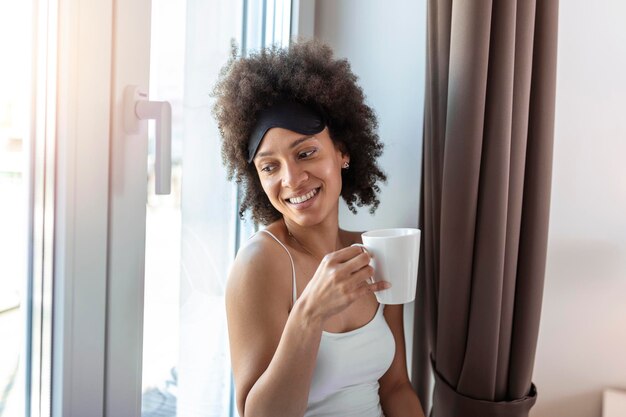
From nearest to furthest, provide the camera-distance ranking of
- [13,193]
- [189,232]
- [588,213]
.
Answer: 1. [13,193]
2. [189,232]
3. [588,213]

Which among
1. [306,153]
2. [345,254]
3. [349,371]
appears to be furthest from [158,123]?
[349,371]

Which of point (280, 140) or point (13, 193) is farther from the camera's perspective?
point (280, 140)

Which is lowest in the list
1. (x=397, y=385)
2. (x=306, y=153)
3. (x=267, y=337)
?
(x=397, y=385)

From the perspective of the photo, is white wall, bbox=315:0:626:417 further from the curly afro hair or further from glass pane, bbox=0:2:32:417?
glass pane, bbox=0:2:32:417

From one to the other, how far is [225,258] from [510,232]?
0.64 m

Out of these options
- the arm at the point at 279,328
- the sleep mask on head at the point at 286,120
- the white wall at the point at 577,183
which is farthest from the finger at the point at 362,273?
the white wall at the point at 577,183

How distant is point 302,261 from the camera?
3.50 ft

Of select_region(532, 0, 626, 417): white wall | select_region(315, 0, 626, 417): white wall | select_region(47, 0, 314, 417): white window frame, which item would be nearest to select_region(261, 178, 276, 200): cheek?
select_region(47, 0, 314, 417): white window frame

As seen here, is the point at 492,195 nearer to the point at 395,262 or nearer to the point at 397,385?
the point at 395,262

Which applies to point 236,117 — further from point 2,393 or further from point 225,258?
point 2,393

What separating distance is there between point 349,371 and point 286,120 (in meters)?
0.50

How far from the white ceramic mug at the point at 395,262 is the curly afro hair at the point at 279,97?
36 centimetres

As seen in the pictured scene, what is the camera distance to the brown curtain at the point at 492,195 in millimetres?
1007

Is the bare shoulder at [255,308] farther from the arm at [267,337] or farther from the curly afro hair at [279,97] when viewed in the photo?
the curly afro hair at [279,97]
